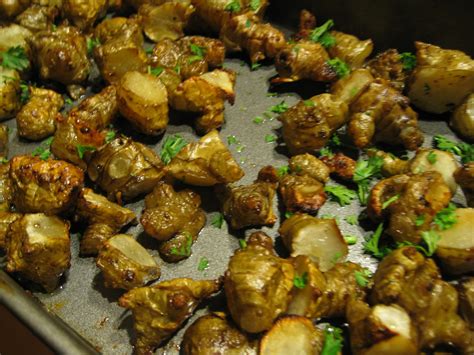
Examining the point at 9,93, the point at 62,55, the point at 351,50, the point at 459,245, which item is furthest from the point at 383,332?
the point at 9,93

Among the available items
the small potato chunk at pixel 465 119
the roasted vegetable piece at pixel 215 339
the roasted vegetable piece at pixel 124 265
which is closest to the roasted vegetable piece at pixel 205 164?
the roasted vegetable piece at pixel 124 265

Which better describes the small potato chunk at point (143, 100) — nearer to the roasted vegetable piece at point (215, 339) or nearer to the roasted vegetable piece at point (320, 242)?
the roasted vegetable piece at point (320, 242)

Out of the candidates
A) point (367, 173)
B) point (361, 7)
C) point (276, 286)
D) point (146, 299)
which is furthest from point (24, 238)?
point (361, 7)

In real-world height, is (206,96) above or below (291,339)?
above

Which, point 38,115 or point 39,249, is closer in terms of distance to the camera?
point 39,249

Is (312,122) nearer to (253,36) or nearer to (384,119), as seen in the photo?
(384,119)

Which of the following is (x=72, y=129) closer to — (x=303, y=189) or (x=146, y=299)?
(x=146, y=299)
